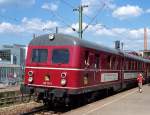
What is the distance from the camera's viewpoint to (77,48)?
53.9 ft

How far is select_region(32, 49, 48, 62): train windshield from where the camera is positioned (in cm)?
1730

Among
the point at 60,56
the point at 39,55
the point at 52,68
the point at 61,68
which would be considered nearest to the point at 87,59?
the point at 60,56

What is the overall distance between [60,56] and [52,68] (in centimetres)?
62

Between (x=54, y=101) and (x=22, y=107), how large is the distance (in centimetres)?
228

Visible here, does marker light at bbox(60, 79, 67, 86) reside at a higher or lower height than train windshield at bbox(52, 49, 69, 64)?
lower

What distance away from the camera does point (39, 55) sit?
1752 cm

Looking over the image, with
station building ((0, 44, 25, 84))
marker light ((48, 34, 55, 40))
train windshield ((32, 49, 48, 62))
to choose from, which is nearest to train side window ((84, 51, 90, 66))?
marker light ((48, 34, 55, 40))

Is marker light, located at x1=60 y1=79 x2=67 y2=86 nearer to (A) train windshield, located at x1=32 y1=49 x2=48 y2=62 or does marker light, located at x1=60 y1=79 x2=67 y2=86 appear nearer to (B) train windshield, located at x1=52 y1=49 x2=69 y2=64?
(B) train windshield, located at x1=52 y1=49 x2=69 y2=64

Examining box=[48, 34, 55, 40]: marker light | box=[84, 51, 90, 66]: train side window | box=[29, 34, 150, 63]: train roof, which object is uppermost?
box=[48, 34, 55, 40]: marker light

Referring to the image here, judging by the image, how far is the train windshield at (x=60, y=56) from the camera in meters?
16.6

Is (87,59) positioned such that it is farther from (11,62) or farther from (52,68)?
(11,62)

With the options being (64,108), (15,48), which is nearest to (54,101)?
(64,108)

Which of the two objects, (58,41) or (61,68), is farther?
(58,41)

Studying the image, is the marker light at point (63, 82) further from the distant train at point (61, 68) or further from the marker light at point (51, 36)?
the marker light at point (51, 36)
